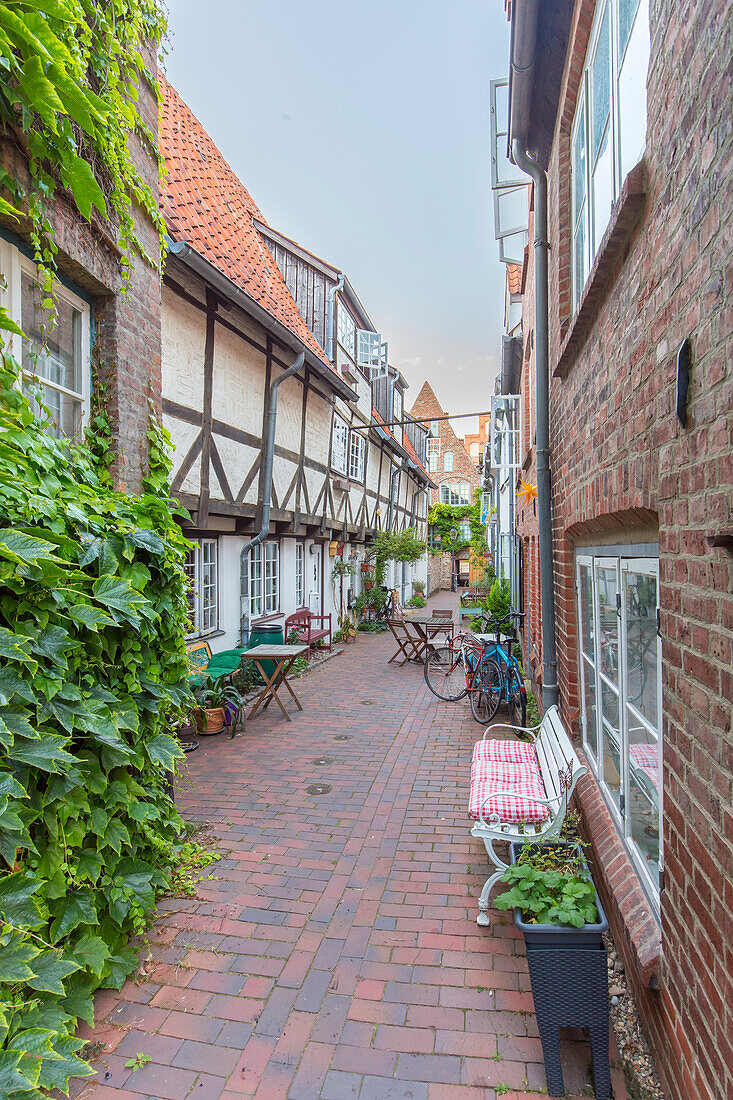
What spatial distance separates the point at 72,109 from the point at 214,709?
17.9 feet

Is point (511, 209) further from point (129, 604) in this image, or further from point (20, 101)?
point (129, 604)

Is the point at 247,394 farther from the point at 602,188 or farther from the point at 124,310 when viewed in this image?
the point at 602,188

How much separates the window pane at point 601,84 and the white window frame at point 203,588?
19.3 feet

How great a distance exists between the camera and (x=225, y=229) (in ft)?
27.6

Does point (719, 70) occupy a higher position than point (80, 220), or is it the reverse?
point (80, 220)

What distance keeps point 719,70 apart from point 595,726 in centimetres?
325

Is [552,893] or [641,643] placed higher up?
[641,643]

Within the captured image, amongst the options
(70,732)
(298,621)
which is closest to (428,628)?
(298,621)

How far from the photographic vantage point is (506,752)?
4.28 metres

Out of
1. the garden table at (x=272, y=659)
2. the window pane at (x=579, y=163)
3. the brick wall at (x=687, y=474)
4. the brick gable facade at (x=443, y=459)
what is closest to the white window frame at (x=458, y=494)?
the brick gable facade at (x=443, y=459)

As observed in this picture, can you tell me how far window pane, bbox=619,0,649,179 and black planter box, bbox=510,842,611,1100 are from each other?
3022 mm

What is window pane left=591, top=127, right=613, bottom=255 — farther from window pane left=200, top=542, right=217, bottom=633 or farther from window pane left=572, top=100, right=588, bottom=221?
window pane left=200, top=542, right=217, bottom=633

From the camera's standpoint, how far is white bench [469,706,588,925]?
3.06 m

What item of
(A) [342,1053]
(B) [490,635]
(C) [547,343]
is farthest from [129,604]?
(B) [490,635]
